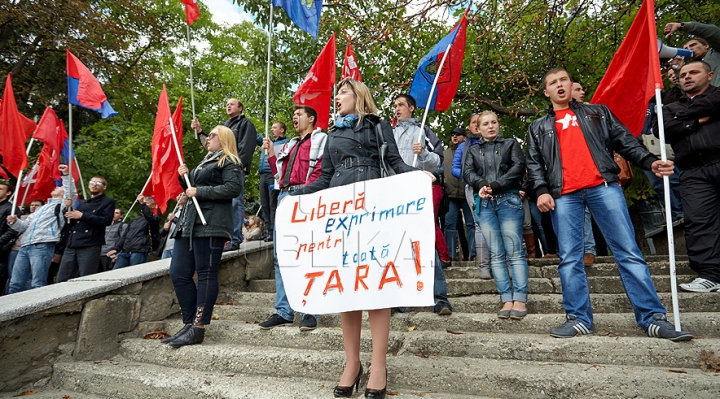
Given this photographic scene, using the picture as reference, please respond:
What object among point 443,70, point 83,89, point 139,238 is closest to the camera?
point 443,70

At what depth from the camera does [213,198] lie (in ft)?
12.5

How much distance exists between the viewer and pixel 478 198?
4.20 m

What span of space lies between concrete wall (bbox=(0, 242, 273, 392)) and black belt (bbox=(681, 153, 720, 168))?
504 centimetres

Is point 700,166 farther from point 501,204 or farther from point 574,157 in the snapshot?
point 501,204

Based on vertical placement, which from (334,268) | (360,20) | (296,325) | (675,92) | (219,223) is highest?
(360,20)

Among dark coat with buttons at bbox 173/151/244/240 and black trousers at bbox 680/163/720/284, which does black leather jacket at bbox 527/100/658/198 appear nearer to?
black trousers at bbox 680/163/720/284

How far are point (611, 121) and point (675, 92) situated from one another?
6.95 ft

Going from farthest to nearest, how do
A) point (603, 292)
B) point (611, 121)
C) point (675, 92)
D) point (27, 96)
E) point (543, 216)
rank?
1. point (27, 96)
2. point (543, 216)
3. point (675, 92)
4. point (603, 292)
5. point (611, 121)

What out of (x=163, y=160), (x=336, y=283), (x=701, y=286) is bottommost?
(x=701, y=286)

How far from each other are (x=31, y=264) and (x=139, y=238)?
176 centimetres

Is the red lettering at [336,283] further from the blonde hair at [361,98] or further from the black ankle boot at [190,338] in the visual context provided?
the black ankle boot at [190,338]

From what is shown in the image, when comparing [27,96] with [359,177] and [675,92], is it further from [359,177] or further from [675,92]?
[675,92]

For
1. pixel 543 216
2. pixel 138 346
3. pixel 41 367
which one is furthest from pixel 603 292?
pixel 41 367

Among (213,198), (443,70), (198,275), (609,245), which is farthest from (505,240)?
(198,275)
